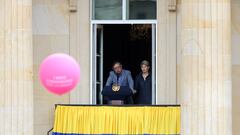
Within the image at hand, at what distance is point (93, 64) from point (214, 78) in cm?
438

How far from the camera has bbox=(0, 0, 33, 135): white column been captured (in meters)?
21.5

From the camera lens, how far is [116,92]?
2386 cm

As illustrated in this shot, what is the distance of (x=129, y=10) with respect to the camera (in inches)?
965

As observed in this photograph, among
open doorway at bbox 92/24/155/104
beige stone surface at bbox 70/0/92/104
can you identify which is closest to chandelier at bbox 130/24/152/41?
open doorway at bbox 92/24/155/104

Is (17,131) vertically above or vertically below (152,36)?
below

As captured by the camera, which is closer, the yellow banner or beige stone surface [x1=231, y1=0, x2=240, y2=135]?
the yellow banner

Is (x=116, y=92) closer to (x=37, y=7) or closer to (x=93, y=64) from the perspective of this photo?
(x=93, y=64)

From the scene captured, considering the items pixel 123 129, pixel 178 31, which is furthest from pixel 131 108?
pixel 178 31

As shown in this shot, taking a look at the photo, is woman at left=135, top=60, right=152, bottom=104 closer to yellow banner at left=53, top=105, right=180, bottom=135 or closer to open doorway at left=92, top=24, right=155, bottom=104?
open doorway at left=92, top=24, right=155, bottom=104

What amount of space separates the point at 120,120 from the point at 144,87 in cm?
117

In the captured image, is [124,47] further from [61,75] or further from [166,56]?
[61,75]

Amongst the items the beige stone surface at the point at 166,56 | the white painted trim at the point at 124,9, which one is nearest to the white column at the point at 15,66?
the white painted trim at the point at 124,9

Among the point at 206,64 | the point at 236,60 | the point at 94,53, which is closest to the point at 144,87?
the point at 94,53

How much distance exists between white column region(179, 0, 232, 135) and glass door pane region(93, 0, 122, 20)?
3578 mm
